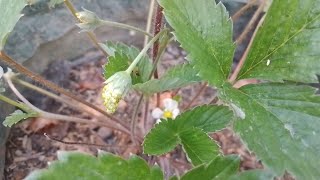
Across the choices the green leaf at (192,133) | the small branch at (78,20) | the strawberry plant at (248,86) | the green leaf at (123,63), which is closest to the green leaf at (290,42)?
the strawberry plant at (248,86)

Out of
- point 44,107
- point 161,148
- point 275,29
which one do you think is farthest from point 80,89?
point 275,29

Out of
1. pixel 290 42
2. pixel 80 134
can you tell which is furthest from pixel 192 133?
pixel 80 134

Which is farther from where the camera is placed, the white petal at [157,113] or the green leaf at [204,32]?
the white petal at [157,113]

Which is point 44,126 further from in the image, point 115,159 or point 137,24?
point 115,159

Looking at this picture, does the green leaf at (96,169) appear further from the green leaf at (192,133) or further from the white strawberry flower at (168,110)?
the white strawberry flower at (168,110)

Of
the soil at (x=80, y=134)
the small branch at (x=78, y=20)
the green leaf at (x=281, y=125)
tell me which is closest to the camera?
the green leaf at (x=281, y=125)

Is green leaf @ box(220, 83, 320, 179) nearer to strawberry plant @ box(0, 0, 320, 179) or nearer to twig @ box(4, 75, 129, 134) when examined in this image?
strawberry plant @ box(0, 0, 320, 179)
